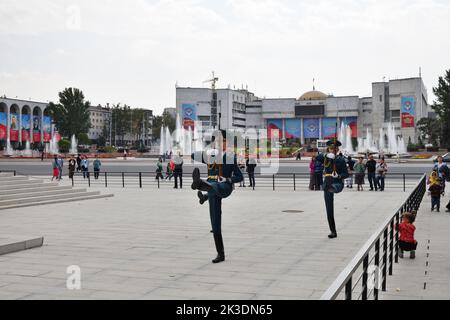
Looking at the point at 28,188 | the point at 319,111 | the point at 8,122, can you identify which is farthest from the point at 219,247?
the point at 319,111

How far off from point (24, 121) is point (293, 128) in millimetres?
72804

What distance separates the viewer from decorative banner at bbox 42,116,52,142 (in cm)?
12732

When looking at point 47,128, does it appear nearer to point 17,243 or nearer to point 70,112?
point 70,112

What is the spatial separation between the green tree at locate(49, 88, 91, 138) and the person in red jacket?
117 m

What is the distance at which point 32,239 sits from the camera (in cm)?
1052

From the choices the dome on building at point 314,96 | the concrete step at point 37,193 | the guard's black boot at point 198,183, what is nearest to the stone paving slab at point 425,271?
the guard's black boot at point 198,183

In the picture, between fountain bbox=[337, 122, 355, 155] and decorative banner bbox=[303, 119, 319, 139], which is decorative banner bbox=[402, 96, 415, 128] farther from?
decorative banner bbox=[303, 119, 319, 139]

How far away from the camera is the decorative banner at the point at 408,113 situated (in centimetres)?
13075

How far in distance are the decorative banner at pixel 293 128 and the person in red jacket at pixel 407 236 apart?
14576 centimetres

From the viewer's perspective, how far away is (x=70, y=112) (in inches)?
4742

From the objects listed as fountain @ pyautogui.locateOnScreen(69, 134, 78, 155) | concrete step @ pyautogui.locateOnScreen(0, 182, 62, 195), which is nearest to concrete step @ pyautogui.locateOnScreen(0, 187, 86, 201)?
concrete step @ pyautogui.locateOnScreen(0, 182, 62, 195)
